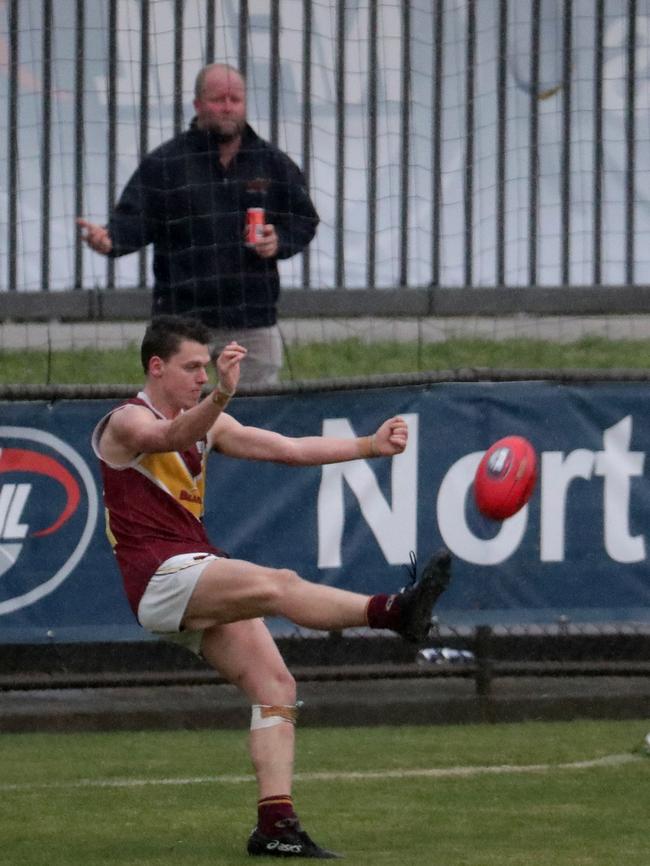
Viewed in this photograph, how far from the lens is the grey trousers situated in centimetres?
1072

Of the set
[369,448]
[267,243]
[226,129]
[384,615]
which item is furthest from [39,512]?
[384,615]

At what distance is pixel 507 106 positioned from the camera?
11438mm

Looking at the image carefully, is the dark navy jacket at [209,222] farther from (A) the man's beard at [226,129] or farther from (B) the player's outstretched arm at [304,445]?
(B) the player's outstretched arm at [304,445]

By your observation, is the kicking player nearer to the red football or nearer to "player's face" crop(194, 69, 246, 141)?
the red football

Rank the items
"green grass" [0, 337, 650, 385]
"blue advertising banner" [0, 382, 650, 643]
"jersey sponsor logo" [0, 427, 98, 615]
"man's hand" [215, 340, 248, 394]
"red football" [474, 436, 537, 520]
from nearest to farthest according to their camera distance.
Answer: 1. "man's hand" [215, 340, 248, 394]
2. "red football" [474, 436, 537, 520]
3. "jersey sponsor logo" [0, 427, 98, 615]
4. "blue advertising banner" [0, 382, 650, 643]
5. "green grass" [0, 337, 650, 385]

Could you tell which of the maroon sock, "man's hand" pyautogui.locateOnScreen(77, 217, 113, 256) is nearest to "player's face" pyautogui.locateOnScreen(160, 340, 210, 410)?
the maroon sock

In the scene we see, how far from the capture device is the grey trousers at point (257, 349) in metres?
10.7

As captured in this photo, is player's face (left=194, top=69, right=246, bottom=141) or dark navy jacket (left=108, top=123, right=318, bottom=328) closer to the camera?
player's face (left=194, top=69, right=246, bottom=141)

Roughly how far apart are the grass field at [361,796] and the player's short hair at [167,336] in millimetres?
1684

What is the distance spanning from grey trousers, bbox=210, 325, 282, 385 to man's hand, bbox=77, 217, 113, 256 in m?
0.71

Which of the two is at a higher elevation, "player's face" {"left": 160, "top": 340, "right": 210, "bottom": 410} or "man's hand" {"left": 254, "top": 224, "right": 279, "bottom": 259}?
"man's hand" {"left": 254, "top": 224, "right": 279, "bottom": 259}

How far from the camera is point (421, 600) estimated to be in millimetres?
6809

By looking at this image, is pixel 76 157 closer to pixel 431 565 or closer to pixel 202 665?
pixel 202 665

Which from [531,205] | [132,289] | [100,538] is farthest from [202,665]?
[531,205]
